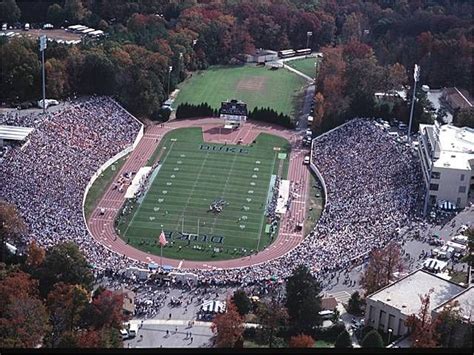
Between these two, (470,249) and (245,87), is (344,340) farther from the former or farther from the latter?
(245,87)

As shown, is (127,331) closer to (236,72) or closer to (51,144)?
(51,144)

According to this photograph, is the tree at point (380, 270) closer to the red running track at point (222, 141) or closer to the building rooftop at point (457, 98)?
the red running track at point (222, 141)

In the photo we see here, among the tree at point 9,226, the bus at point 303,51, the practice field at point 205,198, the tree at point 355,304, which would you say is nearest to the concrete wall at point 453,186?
the practice field at point 205,198

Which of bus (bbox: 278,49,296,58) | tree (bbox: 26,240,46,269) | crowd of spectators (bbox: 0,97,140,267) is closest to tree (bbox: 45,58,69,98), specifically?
crowd of spectators (bbox: 0,97,140,267)

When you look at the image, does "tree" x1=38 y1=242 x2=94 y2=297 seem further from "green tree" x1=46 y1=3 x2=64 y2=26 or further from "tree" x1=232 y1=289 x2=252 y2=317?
"green tree" x1=46 y1=3 x2=64 y2=26

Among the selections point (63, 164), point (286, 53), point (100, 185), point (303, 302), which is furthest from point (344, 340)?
point (286, 53)

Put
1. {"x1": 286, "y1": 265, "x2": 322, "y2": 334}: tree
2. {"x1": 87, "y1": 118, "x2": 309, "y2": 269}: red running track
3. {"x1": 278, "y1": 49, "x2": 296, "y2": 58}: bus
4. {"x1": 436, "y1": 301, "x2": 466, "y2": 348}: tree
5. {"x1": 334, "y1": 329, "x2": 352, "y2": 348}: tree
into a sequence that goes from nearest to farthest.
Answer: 1. {"x1": 436, "y1": 301, "x2": 466, "y2": 348}: tree
2. {"x1": 334, "y1": 329, "x2": 352, "y2": 348}: tree
3. {"x1": 286, "y1": 265, "x2": 322, "y2": 334}: tree
4. {"x1": 87, "y1": 118, "x2": 309, "y2": 269}: red running track
5. {"x1": 278, "y1": 49, "x2": 296, "y2": 58}: bus

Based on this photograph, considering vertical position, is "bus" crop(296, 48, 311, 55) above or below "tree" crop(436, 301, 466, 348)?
below

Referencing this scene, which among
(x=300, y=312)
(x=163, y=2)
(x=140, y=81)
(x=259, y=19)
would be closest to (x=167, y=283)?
(x=300, y=312)
